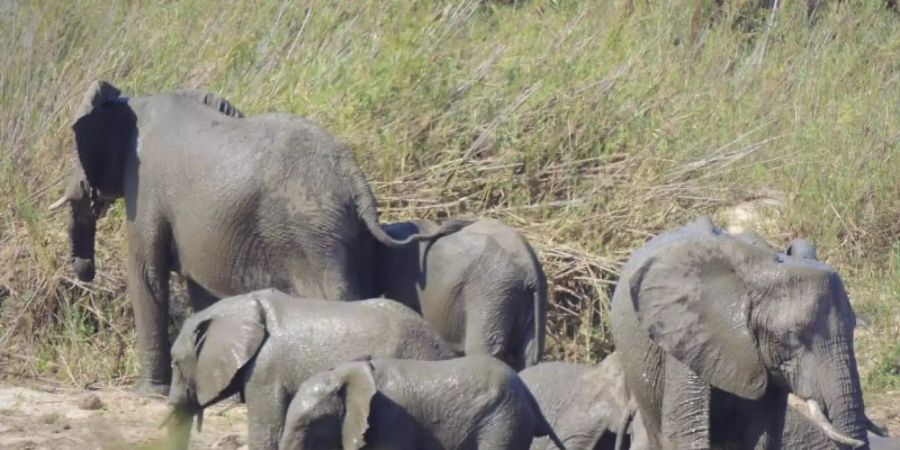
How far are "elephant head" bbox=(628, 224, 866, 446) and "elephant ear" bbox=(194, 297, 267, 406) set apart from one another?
1.27 m

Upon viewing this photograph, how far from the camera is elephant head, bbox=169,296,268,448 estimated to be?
707cm

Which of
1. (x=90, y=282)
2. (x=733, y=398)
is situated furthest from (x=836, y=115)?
(x=733, y=398)

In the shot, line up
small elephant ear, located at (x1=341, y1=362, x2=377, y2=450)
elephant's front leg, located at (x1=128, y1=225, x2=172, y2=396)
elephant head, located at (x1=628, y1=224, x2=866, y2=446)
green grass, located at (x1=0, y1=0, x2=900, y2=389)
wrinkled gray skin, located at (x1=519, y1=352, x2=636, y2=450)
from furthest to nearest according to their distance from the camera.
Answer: green grass, located at (x1=0, y1=0, x2=900, y2=389) < elephant's front leg, located at (x1=128, y1=225, x2=172, y2=396) < wrinkled gray skin, located at (x1=519, y1=352, x2=636, y2=450) < small elephant ear, located at (x1=341, y1=362, x2=377, y2=450) < elephant head, located at (x1=628, y1=224, x2=866, y2=446)

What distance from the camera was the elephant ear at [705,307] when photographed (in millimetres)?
6617

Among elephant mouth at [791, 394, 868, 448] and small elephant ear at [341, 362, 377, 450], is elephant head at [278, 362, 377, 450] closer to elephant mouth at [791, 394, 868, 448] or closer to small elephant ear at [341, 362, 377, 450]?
small elephant ear at [341, 362, 377, 450]

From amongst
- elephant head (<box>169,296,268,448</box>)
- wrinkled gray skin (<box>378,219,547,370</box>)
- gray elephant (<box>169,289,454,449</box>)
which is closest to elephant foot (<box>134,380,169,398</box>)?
wrinkled gray skin (<box>378,219,547,370</box>)

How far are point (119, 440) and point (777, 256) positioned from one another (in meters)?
3.22

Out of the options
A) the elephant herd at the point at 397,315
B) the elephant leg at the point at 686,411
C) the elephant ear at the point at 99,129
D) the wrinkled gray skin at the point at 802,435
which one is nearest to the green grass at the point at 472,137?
the elephant herd at the point at 397,315

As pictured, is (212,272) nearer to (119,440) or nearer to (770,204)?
(770,204)

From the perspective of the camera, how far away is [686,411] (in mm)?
6918

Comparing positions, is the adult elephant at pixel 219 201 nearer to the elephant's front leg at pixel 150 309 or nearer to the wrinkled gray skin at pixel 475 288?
the elephant's front leg at pixel 150 309

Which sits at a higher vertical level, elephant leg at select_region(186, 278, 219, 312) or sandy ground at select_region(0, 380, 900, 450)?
elephant leg at select_region(186, 278, 219, 312)

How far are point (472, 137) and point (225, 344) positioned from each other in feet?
11.6

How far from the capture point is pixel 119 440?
3.86 metres
